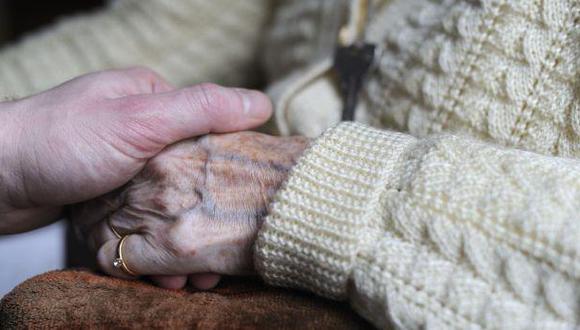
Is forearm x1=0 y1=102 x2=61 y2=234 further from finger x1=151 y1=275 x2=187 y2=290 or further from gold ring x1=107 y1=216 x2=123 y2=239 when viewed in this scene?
finger x1=151 y1=275 x2=187 y2=290

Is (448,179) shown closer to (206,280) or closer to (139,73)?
(206,280)

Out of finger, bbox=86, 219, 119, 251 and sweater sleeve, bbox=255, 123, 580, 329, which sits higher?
sweater sleeve, bbox=255, 123, 580, 329

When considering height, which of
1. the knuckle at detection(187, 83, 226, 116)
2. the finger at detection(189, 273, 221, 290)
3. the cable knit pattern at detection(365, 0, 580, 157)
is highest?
the cable knit pattern at detection(365, 0, 580, 157)

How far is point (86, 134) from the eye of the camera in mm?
688

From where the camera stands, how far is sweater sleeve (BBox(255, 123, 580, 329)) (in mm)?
508

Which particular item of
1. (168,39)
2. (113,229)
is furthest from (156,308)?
Answer: (168,39)

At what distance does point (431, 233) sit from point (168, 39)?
922mm

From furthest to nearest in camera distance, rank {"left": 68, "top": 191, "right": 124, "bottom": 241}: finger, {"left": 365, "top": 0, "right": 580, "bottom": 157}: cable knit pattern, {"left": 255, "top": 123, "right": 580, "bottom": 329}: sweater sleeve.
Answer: {"left": 68, "top": 191, "right": 124, "bottom": 241}: finger
{"left": 365, "top": 0, "right": 580, "bottom": 157}: cable knit pattern
{"left": 255, "top": 123, "right": 580, "bottom": 329}: sweater sleeve

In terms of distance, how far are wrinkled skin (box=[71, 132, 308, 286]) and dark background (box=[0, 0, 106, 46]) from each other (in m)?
1.51

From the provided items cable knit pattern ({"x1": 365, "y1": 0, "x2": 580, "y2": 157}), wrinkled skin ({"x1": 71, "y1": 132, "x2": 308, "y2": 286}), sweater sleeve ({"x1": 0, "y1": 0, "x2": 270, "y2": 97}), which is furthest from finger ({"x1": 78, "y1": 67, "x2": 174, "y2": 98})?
sweater sleeve ({"x1": 0, "y1": 0, "x2": 270, "y2": 97})

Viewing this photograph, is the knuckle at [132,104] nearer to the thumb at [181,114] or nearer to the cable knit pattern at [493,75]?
the thumb at [181,114]

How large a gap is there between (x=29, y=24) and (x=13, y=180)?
163 cm

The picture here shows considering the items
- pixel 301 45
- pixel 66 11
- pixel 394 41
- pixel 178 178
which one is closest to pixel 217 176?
pixel 178 178

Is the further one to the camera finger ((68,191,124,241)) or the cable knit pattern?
finger ((68,191,124,241))
